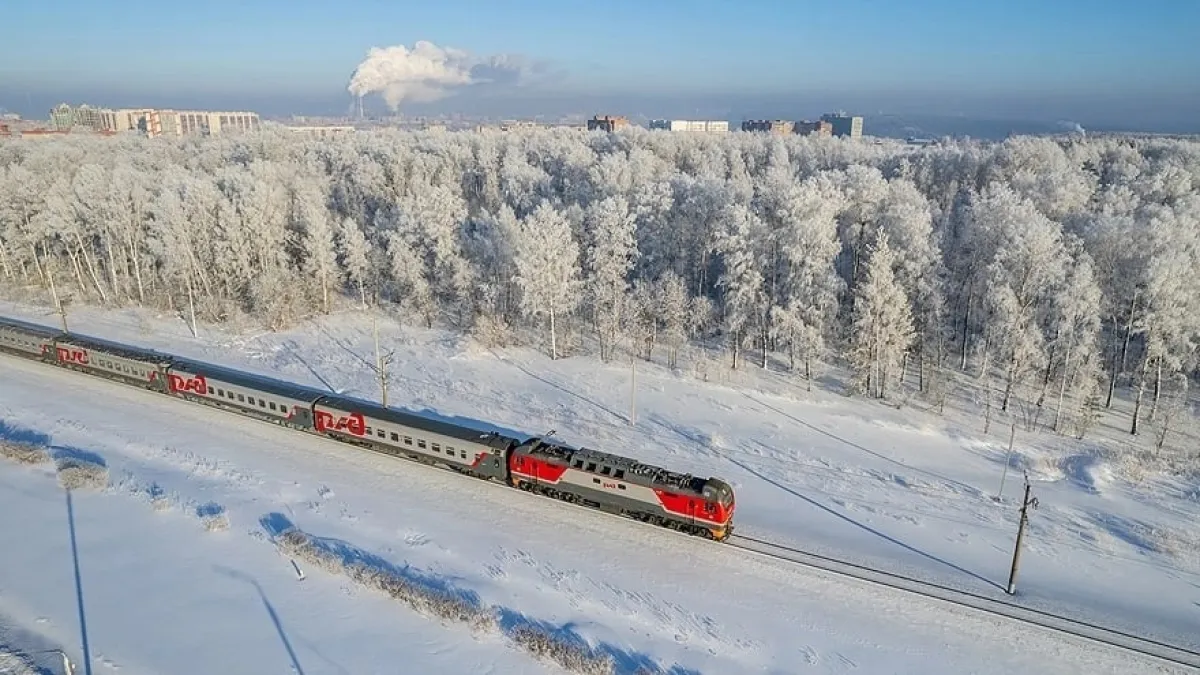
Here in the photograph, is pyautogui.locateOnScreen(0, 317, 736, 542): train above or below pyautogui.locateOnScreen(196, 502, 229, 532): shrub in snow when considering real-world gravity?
above

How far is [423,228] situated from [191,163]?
157 ft

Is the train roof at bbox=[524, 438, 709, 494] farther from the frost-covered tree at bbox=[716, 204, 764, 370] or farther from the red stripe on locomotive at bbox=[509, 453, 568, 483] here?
the frost-covered tree at bbox=[716, 204, 764, 370]

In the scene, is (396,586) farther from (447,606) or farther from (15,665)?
(15,665)

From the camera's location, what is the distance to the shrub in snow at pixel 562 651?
70.0 ft

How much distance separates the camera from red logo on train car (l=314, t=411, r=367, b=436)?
35.7 metres

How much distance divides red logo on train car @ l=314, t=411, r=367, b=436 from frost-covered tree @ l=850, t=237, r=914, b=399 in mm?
30837

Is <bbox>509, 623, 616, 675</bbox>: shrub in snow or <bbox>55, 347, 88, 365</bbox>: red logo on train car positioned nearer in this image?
<bbox>509, 623, 616, 675</bbox>: shrub in snow

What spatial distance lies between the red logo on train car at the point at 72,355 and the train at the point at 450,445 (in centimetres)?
8

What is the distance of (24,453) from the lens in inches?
1361

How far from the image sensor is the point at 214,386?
4053 cm

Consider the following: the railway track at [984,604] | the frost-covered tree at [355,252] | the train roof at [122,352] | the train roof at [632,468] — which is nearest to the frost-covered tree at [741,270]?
the train roof at [632,468]

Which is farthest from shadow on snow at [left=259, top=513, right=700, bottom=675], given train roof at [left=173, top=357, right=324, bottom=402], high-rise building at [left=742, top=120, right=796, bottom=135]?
high-rise building at [left=742, top=120, right=796, bottom=135]

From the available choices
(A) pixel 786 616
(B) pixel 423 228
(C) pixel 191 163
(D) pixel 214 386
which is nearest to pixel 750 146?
(B) pixel 423 228

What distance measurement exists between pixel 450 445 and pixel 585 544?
864 centimetres
